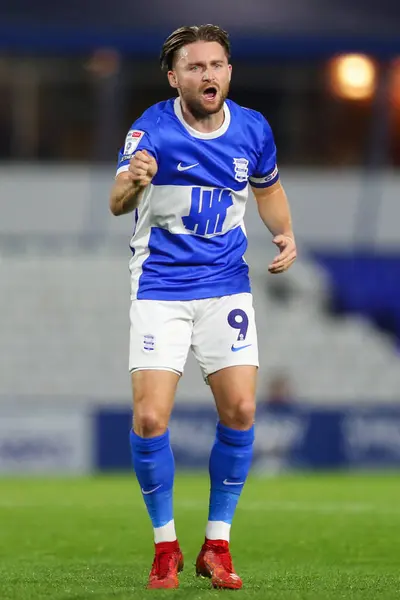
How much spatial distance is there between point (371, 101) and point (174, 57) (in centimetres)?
1815

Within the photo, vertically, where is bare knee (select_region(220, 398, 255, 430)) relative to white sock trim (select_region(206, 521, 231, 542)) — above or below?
above

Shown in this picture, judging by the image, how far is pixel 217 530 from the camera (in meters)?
5.82

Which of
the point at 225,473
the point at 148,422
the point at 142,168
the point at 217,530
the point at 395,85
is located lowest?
the point at 217,530

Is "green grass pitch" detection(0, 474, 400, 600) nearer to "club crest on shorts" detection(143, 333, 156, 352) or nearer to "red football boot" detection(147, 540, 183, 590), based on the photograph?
"red football boot" detection(147, 540, 183, 590)

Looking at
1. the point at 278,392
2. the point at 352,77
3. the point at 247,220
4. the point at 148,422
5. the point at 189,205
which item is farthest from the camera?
the point at 352,77

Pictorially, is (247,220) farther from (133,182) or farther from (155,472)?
(133,182)

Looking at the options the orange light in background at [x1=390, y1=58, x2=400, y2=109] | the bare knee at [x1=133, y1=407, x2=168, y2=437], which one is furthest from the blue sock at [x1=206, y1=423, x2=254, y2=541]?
the orange light in background at [x1=390, y1=58, x2=400, y2=109]

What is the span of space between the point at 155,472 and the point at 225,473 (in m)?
0.35

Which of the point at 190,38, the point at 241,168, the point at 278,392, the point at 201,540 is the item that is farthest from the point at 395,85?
the point at 190,38

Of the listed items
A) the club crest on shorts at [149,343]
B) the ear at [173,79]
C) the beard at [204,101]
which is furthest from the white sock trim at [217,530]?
the ear at [173,79]

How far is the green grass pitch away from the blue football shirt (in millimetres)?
1265

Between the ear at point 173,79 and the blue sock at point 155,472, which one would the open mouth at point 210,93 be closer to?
the ear at point 173,79

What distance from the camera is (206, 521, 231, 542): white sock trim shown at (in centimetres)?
581

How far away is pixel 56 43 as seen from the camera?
Result: 20.7 m
